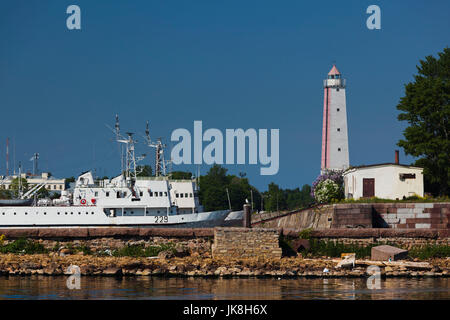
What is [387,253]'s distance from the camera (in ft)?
108

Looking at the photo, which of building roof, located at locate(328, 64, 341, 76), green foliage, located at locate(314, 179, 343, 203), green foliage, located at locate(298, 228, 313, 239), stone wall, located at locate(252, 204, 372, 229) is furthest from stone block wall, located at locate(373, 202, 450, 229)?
building roof, located at locate(328, 64, 341, 76)

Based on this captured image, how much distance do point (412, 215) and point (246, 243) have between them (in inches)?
535

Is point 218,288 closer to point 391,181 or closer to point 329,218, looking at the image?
point 329,218

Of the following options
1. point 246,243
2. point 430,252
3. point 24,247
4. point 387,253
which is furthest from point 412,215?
point 24,247

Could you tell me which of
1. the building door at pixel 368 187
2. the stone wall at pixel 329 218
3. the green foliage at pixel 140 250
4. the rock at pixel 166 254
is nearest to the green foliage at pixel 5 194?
the stone wall at pixel 329 218

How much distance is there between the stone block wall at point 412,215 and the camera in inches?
1686

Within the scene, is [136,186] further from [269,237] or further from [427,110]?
[269,237]

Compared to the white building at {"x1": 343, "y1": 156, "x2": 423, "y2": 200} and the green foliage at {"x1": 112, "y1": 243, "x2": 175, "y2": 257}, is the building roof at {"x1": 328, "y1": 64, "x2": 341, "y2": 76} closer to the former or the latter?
the white building at {"x1": 343, "y1": 156, "x2": 423, "y2": 200}

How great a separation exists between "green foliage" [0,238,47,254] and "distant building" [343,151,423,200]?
21724mm

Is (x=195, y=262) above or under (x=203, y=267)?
above

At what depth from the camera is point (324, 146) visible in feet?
268

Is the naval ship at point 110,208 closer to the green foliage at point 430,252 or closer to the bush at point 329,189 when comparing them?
the bush at point 329,189
